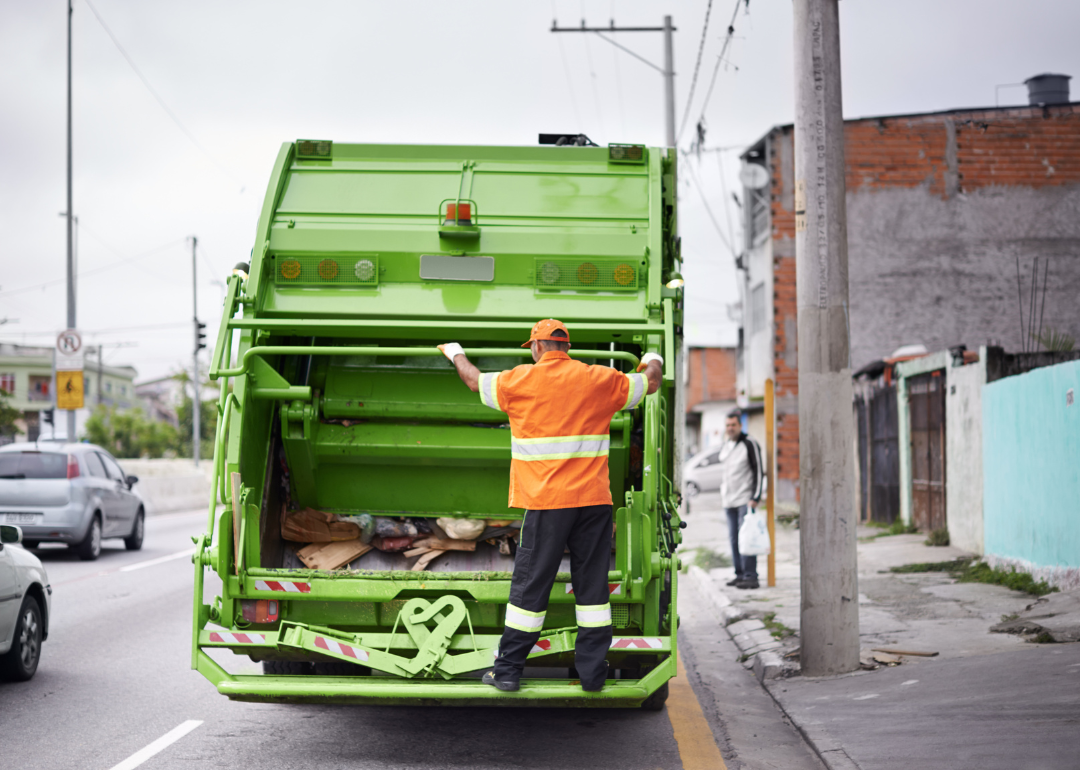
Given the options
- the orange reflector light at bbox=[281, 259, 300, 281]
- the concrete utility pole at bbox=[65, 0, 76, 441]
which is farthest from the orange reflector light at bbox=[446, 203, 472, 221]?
the concrete utility pole at bbox=[65, 0, 76, 441]

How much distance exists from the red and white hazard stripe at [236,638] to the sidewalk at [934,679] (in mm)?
2611

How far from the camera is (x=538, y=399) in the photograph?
4.98 m

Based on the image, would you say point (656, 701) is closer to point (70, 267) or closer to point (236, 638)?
point (236, 638)

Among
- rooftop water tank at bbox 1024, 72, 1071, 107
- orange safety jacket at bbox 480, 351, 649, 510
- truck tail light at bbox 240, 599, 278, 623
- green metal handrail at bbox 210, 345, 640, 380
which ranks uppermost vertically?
rooftop water tank at bbox 1024, 72, 1071, 107

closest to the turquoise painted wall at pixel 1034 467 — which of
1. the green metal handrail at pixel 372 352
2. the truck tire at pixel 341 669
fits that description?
the green metal handrail at pixel 372 352

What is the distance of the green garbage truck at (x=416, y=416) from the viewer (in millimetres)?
5078

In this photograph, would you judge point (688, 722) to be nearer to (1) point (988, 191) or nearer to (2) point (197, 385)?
(1) point (988, 191)

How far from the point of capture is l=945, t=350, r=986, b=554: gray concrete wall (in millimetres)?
11625

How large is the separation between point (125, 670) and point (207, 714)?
154 centimetres

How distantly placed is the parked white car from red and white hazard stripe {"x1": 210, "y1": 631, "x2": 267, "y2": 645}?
2.19 metres

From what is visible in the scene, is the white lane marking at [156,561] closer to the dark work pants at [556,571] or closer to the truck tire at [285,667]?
the truck tire at [285,667]

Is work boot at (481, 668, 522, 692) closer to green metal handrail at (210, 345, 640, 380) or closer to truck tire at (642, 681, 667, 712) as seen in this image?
green metal handrail at (210, 345, 640, 380)

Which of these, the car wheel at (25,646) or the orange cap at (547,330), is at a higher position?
the orange cap at (547,330)

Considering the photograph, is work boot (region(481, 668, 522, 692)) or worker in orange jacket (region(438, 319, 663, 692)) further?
worker in orange jacket (region(438, 319, 663, 692))
